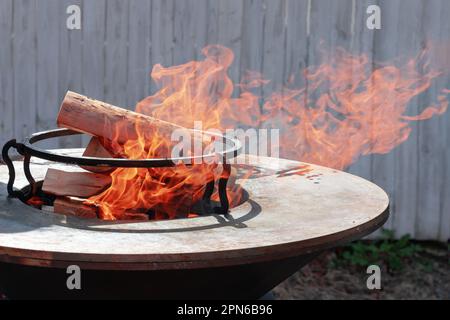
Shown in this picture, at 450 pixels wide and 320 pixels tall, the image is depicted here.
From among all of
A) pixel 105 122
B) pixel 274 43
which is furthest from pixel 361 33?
pixel 105 122

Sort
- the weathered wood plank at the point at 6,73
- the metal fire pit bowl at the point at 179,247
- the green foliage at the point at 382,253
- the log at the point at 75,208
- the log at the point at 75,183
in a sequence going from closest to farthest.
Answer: the metal fire pit bowl at the point at 179,247
the log at the point at 75,208
the log at the point at 75,183
the weathered wood plank at the point at 6,73
the green foliage at the point at 382,253

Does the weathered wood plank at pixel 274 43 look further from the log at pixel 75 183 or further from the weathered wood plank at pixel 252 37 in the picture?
the log at pixel 75 183

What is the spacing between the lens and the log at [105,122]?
2887 millimetres

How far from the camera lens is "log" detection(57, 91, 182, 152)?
114 inches

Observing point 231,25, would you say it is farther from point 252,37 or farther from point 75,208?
point 75,208

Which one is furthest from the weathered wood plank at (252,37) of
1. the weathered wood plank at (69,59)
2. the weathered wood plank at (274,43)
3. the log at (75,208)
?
the log at (75,208)

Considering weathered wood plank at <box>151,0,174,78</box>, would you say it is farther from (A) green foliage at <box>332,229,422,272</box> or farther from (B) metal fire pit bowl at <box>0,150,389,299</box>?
(B) metal fire pit bowl at <box>0,150,389,299</box>

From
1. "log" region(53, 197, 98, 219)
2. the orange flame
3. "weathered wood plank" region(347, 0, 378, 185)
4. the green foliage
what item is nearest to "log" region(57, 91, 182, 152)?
"log" region(53, 197, 98, 219)

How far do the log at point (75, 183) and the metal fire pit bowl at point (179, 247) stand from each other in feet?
0.49

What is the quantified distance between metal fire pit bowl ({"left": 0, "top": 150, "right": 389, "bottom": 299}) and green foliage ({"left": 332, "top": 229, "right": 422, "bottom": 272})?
242 centimetres

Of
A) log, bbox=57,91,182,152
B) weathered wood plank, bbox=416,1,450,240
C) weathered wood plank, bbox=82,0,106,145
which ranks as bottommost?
weathered wood plank, bbox=416,1,450,240
